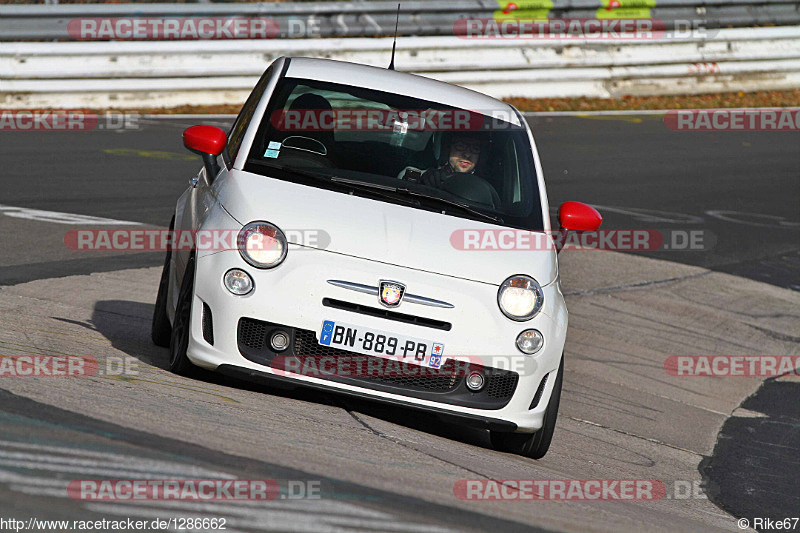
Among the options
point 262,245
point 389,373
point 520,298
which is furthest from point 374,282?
point 520,298

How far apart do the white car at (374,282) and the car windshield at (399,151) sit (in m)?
0.01

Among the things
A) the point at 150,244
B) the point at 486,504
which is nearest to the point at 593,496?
the point at 486,504

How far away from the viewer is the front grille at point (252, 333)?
5371 mm

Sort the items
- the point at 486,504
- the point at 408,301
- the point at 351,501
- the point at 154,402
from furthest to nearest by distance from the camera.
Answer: the point at 408,301, the point at 154,402, the point at 486,504, the point at 351,501

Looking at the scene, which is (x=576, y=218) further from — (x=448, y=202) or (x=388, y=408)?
(x=388, y=408)

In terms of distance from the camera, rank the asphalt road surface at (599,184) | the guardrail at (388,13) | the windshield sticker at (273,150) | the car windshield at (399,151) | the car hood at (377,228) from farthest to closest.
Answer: the guardrail at (388,13)
the asphalt road surface at (599,184)
the windshield sticker at (273,150)
the car windshield at (399,151)
the car hood at (377,228)

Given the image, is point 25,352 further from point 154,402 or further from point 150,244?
point 150,244

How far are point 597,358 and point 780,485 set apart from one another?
2.44 metres

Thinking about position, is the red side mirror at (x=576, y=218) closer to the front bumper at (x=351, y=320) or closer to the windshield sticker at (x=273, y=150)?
the front bumper at (x=351, y=320)

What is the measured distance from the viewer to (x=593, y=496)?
520cm

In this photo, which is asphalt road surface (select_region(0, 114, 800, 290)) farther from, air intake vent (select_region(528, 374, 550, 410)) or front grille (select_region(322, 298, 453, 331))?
air intake vent (select_region(528, 374, 550, 410))

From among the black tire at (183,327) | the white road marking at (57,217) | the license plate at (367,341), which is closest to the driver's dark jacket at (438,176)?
the license plate at (367,341)

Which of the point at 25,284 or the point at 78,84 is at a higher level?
the point at 78,84

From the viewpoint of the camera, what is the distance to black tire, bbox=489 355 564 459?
583 centimetres
